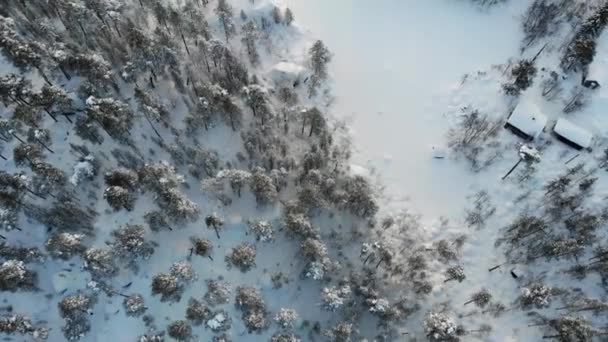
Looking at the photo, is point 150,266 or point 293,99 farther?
point 293,99

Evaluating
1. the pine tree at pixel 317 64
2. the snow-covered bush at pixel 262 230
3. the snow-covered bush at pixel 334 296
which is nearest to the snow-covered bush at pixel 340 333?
the snow-covered bush at pixel 334 296

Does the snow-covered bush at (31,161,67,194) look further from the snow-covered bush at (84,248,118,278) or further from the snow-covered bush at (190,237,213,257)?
the snow-covered bush at (190,237,213,257)

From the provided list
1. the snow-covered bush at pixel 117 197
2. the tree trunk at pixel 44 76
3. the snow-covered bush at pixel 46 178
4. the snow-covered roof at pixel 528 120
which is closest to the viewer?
the snow-covered bush at pixel 117 197

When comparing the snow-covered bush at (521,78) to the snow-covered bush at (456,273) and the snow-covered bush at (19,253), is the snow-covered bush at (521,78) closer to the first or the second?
the snow-covered bush at (456,273)

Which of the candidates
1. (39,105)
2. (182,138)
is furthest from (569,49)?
(39,105)

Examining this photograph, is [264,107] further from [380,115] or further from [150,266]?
[150,266]

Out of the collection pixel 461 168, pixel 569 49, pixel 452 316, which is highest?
pixel 569 49
